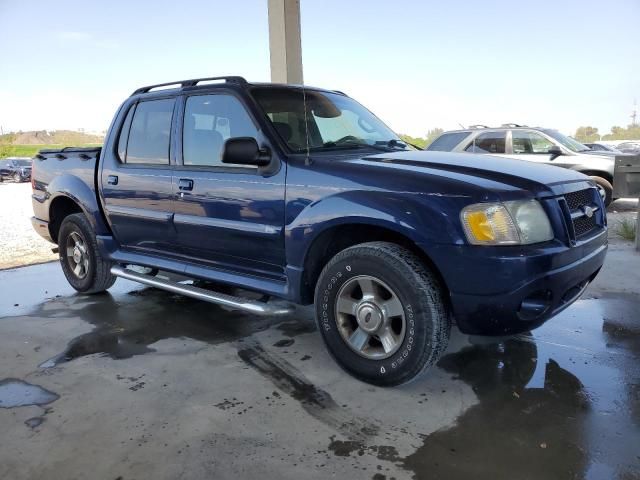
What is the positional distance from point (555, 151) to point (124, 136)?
8.32 m

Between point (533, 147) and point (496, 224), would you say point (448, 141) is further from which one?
point (496, 224)

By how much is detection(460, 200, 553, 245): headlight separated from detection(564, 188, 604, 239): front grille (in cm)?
50

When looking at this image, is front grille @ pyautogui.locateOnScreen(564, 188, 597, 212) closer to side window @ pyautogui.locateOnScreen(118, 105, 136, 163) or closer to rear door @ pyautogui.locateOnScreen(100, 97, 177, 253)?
rear door @ pyautogui.locateOnScreen(100, 97, 177, 253)

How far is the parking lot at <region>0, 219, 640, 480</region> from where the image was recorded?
241cm

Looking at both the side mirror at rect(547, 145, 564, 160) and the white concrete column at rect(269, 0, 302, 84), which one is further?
the side mirror at rect(547, 145, 564, 160)

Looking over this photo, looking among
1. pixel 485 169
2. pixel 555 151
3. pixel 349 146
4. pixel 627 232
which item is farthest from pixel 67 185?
pixel 555 151

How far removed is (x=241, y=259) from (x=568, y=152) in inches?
336

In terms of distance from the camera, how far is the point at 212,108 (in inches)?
157

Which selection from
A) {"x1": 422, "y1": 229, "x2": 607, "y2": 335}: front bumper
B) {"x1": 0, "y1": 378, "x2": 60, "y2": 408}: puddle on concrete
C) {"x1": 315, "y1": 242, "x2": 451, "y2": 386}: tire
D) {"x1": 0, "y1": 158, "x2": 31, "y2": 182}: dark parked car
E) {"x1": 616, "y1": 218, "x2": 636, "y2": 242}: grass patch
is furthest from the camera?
{"x1": 0, "y1": 158, "x2": 31, "y2": 182}: dark parked car

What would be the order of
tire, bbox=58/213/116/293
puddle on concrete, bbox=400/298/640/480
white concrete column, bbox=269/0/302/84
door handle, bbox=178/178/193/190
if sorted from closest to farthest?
puddle on concrete, bbox=400/298/640/480 → door handle, bbox=178/178/193/190 → tire, bbox=58/213/116/293 → white concrete column, bbox=269/0/302/84

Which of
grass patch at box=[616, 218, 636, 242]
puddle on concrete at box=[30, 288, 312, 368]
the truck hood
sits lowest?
puddle on concrete at box=[30, 288, 312, 368]

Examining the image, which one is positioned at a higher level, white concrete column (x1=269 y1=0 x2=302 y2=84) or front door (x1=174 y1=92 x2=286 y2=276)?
white concrete column (x1=269 y1=0 x2=302 y2=84)

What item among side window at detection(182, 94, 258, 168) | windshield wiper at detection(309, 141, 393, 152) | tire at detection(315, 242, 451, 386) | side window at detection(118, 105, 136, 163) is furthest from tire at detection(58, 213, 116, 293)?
tire at detection(315, 242, 451, 386)

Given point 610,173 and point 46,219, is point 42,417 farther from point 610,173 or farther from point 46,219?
point 610,173
